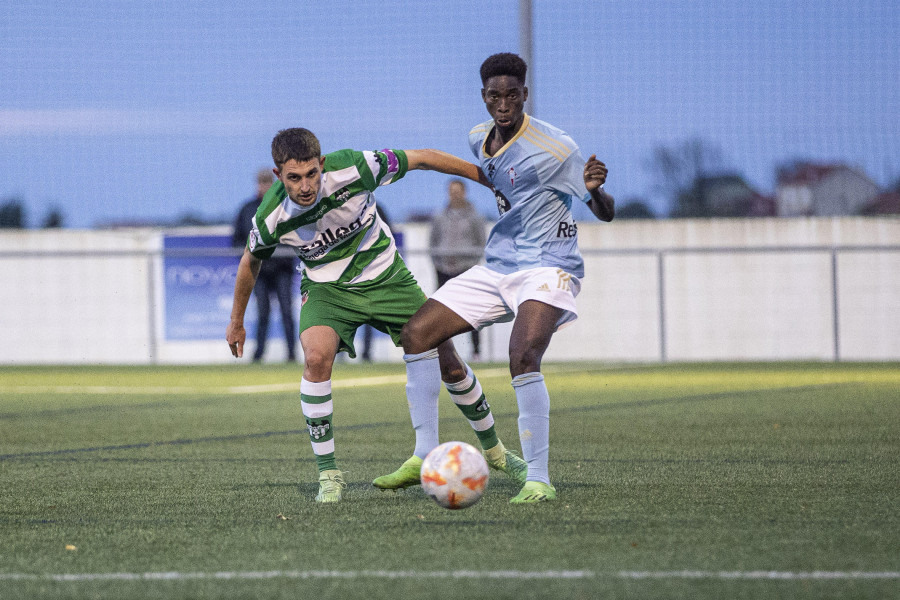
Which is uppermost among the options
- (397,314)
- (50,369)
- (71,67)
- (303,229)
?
(71,67)

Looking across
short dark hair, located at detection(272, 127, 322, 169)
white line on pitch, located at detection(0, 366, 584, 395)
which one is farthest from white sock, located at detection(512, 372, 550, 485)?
white line on pitch, located at detection(0, 366, 584, 395)

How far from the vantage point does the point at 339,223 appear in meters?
5.53

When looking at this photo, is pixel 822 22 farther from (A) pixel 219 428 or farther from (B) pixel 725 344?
(A) pixel 219 428

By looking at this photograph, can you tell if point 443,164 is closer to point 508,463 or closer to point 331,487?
point 508,463

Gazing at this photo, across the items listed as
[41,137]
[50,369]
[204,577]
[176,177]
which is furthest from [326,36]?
[204,577]

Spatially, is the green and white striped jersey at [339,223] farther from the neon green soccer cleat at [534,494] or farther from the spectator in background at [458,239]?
the spectator in background at [458,239]

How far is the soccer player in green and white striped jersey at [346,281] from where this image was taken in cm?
538

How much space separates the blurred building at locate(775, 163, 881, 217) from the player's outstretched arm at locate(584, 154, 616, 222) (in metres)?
12.4

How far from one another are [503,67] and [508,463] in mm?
1770

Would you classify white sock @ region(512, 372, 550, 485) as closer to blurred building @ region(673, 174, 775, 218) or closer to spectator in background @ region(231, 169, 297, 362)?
spectator in background @ region(231, 169, 297, 362)

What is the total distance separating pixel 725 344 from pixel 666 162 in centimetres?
282

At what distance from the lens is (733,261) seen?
16.5 metres

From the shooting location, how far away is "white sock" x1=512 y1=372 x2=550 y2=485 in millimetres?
5023

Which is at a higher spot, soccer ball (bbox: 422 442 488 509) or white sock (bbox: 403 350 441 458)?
white sock (bbox: 403 350 441 458)
